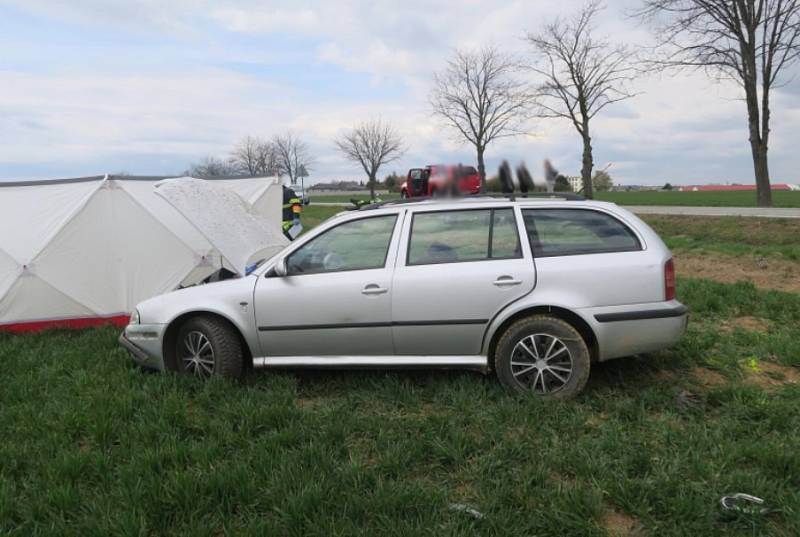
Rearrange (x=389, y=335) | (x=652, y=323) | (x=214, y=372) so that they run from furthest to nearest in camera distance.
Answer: (x=214, y=372) < (x=389, y=335) < (x=652, y=323)

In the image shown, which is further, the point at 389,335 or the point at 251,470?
the point at 389,335

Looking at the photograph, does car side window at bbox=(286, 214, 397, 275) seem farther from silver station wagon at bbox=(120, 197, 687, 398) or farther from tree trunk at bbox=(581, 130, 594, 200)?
tree trunk at bbox=(581, 130, 594, 200)

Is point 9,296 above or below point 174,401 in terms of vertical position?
above

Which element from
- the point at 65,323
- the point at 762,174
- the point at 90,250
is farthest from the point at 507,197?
the point at 762,174

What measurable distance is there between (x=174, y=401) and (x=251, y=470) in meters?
1.16

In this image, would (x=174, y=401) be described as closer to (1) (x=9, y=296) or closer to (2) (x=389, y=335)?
(2) (x=389, y=335)

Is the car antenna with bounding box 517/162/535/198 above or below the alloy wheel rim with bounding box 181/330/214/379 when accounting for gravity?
above

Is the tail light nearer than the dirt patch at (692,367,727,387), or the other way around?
the tail light

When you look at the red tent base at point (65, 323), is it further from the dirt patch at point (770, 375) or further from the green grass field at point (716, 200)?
the green grass field at point (716, 200)

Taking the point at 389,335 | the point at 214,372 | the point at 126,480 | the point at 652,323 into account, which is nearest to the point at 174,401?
the point at 214,372

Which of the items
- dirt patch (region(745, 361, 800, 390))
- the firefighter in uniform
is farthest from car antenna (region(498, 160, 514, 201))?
the firefighter in uniform

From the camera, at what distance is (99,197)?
7098 millimetres

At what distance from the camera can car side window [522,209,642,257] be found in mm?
4078

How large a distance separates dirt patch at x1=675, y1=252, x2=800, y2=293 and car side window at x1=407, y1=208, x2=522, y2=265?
5.57 meters
